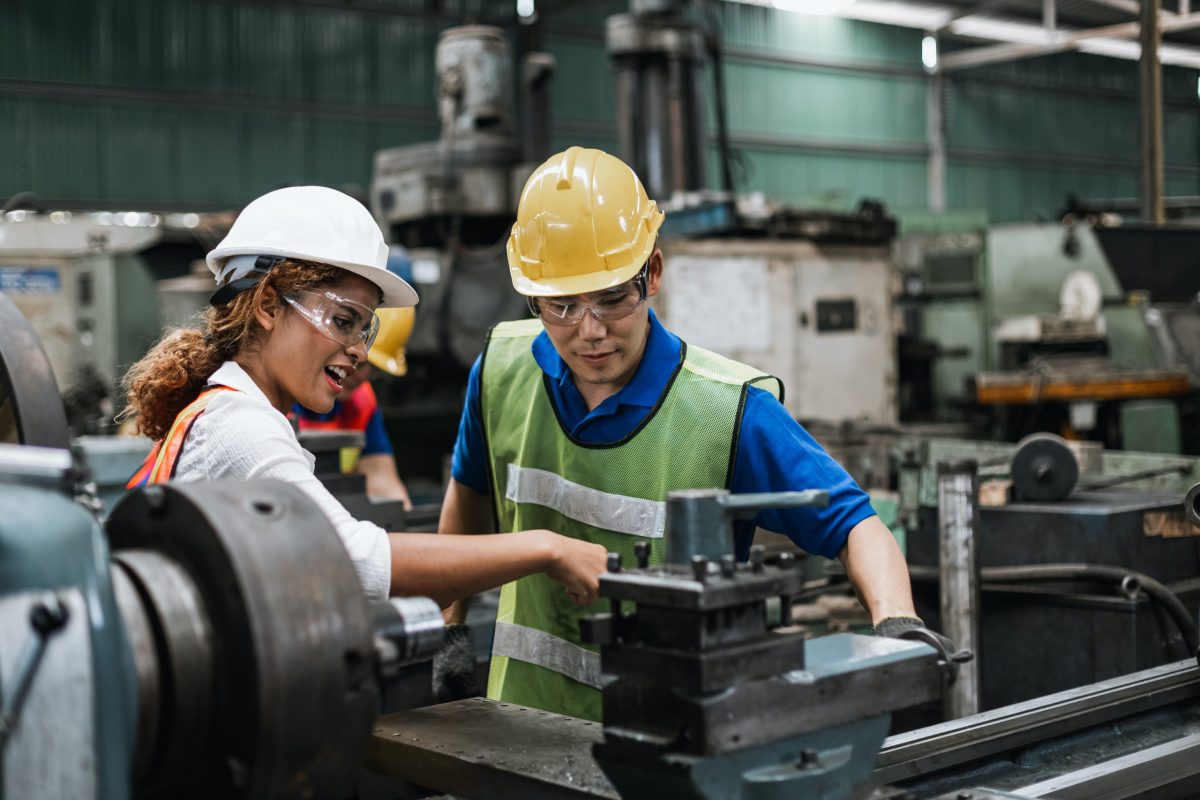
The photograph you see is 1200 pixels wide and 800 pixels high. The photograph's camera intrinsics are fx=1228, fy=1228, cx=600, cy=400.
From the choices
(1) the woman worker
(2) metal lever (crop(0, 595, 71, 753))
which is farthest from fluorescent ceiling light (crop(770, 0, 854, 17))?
(2) metal lever (crop(0, 595, 71, 753))

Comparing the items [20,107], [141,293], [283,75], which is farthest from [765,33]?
[141,293]

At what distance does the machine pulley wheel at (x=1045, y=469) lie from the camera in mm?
2729

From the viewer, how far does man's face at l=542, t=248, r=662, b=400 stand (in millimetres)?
1591

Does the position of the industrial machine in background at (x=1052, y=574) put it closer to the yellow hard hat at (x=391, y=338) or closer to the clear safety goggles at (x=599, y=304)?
the clear safety goggles at (x=599, y=304)

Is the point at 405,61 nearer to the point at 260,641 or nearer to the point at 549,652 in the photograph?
the point at 549,652

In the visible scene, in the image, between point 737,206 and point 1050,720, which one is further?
point 737,206

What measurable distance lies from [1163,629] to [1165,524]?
272 mm

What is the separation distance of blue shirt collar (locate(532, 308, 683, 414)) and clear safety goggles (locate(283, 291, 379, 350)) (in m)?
0.37

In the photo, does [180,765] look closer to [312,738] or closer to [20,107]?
[312,738]

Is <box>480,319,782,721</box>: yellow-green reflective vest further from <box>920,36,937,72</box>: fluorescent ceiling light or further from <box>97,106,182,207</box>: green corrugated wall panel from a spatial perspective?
<box>920,36,937,72</box>: fluorescent ceiling light

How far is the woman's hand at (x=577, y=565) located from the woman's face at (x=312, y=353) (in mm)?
321

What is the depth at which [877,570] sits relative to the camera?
56.7 inches

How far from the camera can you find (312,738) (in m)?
0.83

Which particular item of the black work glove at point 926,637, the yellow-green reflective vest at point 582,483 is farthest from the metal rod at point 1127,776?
the yellow-green reflective vest at point 582,483
